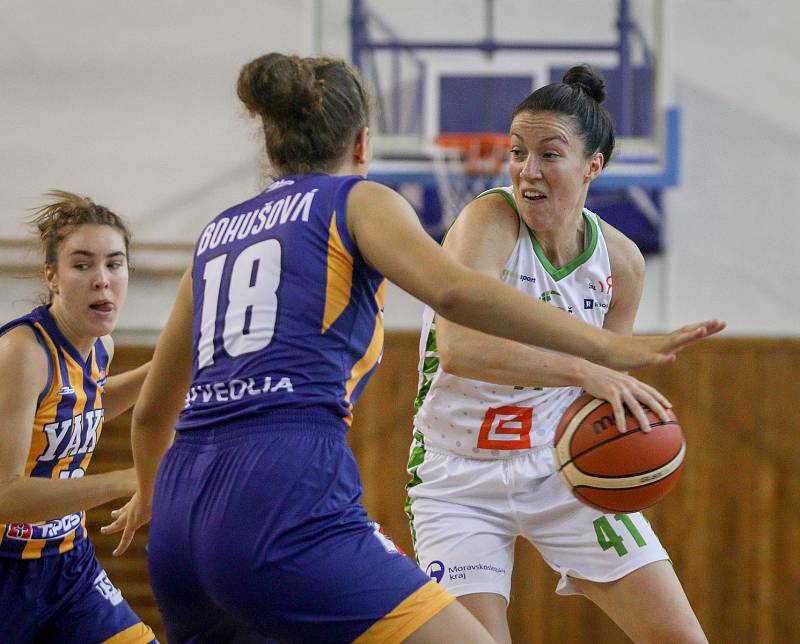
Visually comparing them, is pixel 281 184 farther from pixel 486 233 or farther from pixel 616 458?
pixel 616 458

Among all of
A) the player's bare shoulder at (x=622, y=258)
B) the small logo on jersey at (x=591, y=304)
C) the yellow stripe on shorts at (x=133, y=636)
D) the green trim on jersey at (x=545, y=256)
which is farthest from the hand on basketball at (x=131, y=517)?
the player's bare shoulder at (x=622, y=258)

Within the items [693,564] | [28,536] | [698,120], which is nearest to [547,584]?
[693,564]

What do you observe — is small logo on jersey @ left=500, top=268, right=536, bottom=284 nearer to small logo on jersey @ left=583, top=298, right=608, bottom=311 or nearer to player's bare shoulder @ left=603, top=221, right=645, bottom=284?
small logo on jersey @ left=583, top=298, right=608, bottom=311

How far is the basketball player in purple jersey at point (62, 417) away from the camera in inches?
115

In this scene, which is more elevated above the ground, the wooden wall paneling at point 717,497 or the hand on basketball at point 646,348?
the hand on basketball at point 646,348

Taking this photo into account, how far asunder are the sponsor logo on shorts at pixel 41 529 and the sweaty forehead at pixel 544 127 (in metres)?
1.71

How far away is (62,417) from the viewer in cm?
303

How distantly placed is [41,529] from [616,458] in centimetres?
167

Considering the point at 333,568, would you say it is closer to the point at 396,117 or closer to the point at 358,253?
the point at 358,253

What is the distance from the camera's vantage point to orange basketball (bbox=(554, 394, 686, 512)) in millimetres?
2570

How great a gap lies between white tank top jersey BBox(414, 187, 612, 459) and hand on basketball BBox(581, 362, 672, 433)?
55 centimetres

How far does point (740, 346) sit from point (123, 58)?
4616mm

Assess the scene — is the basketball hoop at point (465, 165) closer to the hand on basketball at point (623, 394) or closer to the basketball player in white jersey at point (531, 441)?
the basketball player in white jersey at point (531, 441)

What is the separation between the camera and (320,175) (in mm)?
2131
